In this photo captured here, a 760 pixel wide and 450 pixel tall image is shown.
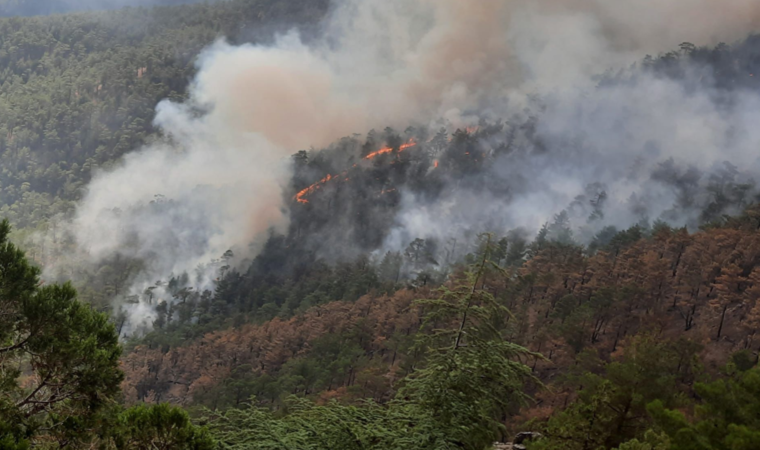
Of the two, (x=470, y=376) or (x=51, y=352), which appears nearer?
(x=470, y=376)

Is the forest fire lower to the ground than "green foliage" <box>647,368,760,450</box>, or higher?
higher

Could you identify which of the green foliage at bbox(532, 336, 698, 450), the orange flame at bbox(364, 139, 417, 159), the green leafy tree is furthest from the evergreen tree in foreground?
the orange flame at bbox(364, 139, 417, 159)

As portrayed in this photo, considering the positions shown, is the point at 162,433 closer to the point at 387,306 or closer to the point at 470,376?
the point at 470,376

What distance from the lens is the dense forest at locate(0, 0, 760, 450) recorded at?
1060 centimetres

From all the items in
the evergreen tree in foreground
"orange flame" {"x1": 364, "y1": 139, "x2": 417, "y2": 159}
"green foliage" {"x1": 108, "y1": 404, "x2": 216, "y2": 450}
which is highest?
"orange flame" {"x1": 364, "y1": 139, "x2": 417, "y2": 159}

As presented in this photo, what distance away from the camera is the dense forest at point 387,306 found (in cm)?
Result: 1060

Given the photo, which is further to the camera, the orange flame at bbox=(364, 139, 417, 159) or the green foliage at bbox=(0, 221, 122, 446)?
the orange flame at bbox=(364, 139, 417, 159)

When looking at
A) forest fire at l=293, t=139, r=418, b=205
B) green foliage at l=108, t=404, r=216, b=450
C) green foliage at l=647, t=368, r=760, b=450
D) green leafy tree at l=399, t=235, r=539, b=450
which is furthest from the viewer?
forest fire at l=293, t=139, r=418, b=205

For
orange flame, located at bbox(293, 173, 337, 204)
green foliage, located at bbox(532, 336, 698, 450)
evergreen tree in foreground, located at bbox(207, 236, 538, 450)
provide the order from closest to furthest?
1. evergreen tree in foreground, located at bbox(207, 236, 538, 450)
2. green foliage, located at bbox(532, 336, 698, 450)
3. orange flame, located at bbox(293, 173, 337, 204)

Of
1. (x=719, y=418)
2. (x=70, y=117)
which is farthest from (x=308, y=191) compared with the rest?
(x=719, y=418)

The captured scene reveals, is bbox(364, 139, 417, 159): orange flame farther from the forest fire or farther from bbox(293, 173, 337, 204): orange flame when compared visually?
bbox(293, 173, 337, 204): orange flame

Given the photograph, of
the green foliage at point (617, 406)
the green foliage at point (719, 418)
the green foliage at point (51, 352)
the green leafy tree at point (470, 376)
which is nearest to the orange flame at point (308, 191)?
the green foliage at point (617, 406)

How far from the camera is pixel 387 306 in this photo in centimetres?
6256

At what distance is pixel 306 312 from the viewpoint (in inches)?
2820
